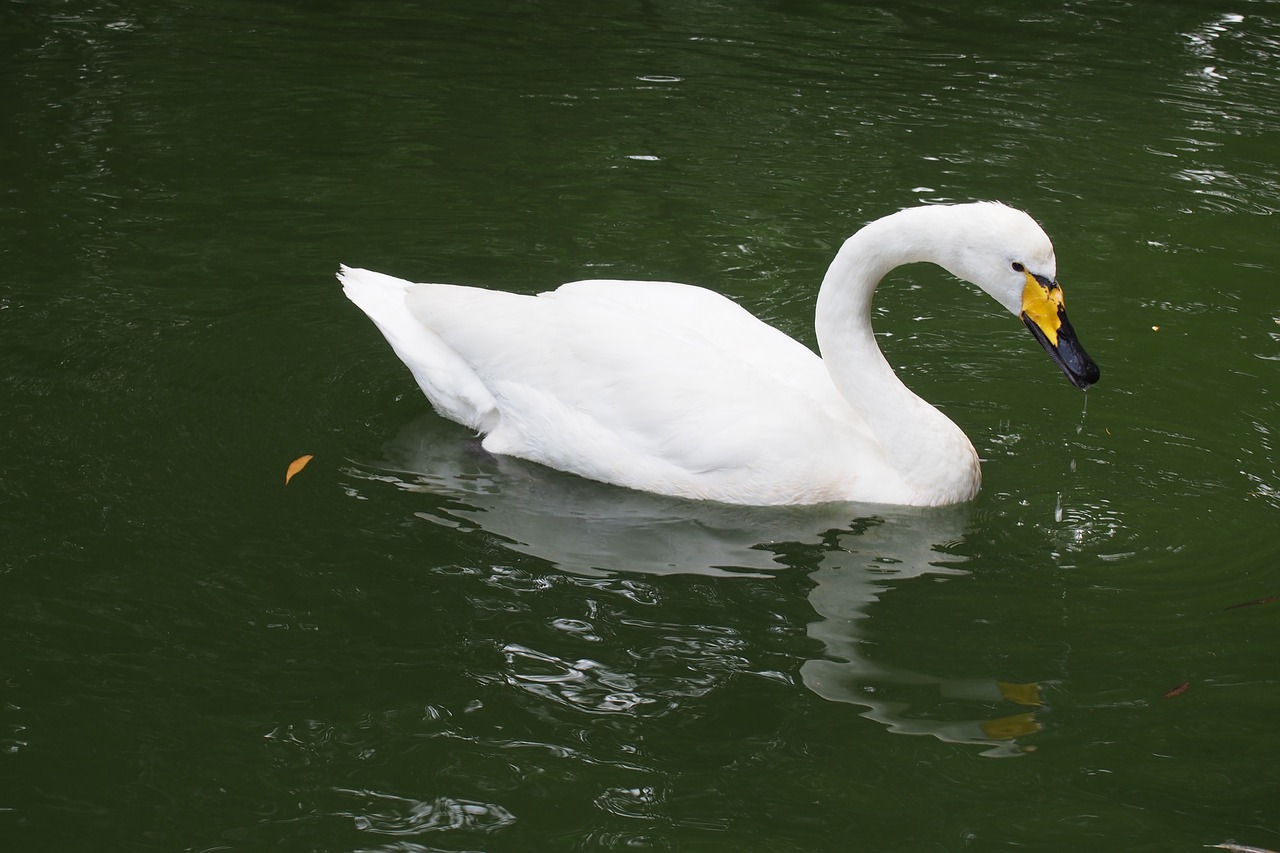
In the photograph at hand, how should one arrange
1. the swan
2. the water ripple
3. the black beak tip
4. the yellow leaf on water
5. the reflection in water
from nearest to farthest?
the water ripple, the reflection in water, the black beak tip, the swan, the yellow leaf on water

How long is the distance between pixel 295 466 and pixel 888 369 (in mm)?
2446

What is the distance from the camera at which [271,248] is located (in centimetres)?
867

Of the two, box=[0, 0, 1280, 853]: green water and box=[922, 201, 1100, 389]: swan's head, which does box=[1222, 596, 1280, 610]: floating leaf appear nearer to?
box=[0, 0, 1280, 853]: green water

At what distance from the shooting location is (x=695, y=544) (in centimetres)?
587

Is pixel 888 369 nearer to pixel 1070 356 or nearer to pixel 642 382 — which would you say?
pixel 1070 356

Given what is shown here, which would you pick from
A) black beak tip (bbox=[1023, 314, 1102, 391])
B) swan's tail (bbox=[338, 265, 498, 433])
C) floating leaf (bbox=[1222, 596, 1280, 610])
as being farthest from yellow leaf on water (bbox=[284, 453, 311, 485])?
floating leaf (bbox=[1222, 596, 1280, 610])

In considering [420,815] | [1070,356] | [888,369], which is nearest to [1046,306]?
[1070,356]

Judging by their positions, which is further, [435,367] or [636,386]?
[435,367]

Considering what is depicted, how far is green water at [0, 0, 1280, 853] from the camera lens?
170 inches

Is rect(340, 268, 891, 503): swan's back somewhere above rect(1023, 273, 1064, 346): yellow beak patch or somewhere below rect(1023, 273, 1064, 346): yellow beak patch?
below

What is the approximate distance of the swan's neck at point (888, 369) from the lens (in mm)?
6008

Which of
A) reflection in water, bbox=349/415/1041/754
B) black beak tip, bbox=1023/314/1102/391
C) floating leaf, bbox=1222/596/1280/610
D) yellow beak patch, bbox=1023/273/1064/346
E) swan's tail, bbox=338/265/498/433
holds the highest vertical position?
yellow beak patch, bbox=1023/273/1064/346

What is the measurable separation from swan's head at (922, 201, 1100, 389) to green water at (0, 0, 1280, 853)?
730 millimetres

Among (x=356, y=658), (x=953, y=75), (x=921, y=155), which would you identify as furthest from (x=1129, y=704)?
(x=953, y=75)
